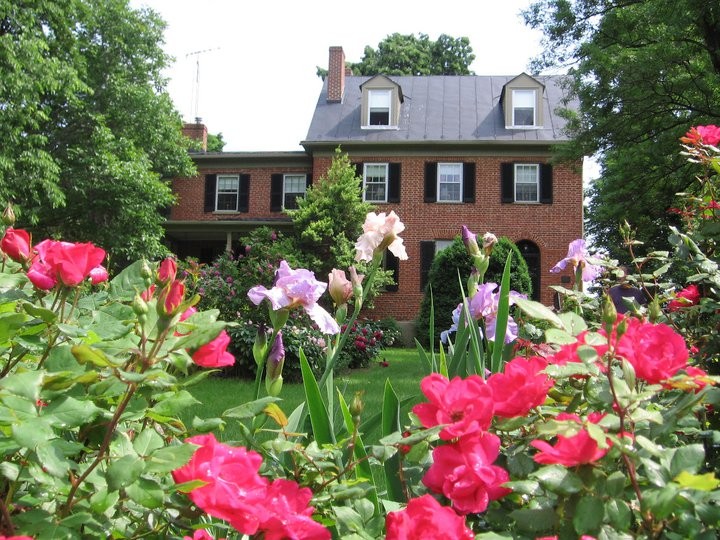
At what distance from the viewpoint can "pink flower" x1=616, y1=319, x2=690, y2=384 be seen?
845 mm

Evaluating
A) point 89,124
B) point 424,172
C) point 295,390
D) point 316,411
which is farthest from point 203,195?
point 316,411

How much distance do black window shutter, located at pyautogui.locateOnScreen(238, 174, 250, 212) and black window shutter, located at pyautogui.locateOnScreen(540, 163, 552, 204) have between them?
8143 millimetres

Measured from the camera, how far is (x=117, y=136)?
17766mm

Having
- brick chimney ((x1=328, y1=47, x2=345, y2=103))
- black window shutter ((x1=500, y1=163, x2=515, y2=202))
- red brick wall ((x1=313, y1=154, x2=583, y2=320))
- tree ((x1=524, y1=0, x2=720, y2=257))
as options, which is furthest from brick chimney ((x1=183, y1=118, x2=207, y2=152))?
tree ((x1=524, y1=0, x2=720, y2=257))

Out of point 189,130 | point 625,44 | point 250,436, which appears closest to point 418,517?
point 250,436

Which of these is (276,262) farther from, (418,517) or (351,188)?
(418,517)

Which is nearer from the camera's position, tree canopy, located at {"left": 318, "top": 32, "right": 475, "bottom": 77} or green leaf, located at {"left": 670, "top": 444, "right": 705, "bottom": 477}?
green leaf, located at {"left": 670, "top": 444, "right": 705, "bottom": 477}

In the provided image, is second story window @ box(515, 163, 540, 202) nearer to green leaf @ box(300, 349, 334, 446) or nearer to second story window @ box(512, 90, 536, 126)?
second story window @ box(512, 90, 536, 126)

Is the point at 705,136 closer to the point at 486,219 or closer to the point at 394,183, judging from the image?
the point at 486,219

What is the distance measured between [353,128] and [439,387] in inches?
699

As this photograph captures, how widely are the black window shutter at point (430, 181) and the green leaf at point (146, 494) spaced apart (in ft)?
54.8

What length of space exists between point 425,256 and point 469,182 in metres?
2.36

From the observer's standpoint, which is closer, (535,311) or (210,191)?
(535,311)

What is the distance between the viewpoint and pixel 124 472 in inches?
29.1
